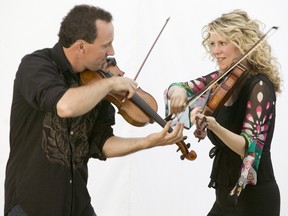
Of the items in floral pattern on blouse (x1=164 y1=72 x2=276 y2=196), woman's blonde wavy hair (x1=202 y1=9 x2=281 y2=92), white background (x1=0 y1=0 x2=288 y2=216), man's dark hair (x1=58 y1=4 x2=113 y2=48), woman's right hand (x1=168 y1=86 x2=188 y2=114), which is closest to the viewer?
man's dark hair (x1=58 y1=4 x2=113 y2=48)

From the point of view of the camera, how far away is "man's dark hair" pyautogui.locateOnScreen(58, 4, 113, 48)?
176 cm

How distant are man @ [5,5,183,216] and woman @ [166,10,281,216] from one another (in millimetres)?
331

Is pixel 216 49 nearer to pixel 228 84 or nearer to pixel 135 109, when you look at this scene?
pixel 228 84

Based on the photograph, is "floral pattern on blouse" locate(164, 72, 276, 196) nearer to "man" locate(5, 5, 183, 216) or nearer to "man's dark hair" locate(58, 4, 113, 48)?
"man" locate(5, 5, 183, 216)

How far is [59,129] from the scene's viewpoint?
172cm

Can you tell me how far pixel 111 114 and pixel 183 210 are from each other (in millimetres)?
1549

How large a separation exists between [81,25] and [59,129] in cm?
34

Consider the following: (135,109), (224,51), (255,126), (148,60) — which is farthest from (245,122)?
(148,60)

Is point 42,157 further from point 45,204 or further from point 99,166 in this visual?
point 99,166

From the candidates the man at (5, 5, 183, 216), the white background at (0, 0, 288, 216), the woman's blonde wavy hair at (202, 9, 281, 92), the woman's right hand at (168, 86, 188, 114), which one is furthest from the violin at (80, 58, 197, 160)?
the white background at (0, 0, 288, 216)

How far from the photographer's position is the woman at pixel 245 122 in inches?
75.7

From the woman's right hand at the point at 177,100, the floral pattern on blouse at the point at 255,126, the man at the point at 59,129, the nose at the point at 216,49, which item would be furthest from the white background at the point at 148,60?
the man at the point at 59,129

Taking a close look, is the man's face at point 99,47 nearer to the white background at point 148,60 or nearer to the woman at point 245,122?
the woman at point 245,122

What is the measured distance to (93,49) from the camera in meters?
1.76
